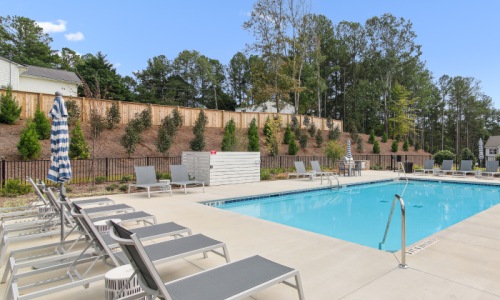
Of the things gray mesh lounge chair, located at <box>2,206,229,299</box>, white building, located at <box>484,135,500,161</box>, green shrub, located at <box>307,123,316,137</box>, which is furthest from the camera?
white building, located at <box>484,135,500,161</box>

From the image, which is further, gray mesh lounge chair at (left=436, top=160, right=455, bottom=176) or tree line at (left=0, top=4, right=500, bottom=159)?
tree line at (left=0, top=4, right=500, bottom=159)

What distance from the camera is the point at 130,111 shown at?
17.4m

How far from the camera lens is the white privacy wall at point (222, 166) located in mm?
10438

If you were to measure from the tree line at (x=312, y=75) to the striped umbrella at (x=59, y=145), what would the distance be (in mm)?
22531

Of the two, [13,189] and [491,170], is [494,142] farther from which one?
[13,189]

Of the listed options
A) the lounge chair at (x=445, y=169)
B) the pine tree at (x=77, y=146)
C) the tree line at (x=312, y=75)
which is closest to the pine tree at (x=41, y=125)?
the pine tree at (x=77, y=146)

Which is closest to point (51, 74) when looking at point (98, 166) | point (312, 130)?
point (98, 166)

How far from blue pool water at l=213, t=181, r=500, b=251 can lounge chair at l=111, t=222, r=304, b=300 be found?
356 cm

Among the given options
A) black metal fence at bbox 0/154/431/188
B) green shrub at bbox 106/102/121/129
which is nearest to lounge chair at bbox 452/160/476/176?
black metal fence at bbox 0/154/431/188

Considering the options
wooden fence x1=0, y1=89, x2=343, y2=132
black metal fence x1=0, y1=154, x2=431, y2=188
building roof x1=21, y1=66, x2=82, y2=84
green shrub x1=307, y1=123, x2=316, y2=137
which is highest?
building roof x1=21, y1=66, x2=82, y2=84

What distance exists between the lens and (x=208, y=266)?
3.37 metres

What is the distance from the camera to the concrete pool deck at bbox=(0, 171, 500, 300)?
9.00 feet

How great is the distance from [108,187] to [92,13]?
13.2m

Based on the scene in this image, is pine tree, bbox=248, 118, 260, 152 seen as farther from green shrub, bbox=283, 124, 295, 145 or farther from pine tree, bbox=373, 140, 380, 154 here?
pine tree, bbox=373, 140, 380, 154
